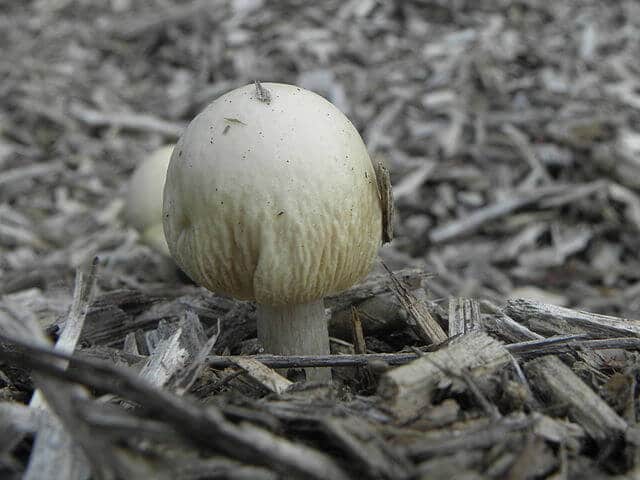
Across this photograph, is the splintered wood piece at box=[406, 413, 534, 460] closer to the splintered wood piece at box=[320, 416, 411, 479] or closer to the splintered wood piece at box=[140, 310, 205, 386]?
the splintered wood piece at box=[320, 416, 411, 479]

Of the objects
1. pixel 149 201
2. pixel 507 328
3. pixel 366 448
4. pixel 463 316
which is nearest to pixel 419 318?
pixel 463 316

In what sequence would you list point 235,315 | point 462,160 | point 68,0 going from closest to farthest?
point 235,315
point 462,160
point 68,0

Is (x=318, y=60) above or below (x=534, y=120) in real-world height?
above

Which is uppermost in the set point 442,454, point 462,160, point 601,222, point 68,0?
point 68,0

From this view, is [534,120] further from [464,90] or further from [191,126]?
[191,126]

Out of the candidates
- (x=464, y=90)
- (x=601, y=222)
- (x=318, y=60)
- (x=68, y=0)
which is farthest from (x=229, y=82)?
(x=601, y=222)

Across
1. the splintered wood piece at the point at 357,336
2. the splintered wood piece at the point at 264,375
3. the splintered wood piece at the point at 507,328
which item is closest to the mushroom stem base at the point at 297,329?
the splintered wood piece at the point at 357,336

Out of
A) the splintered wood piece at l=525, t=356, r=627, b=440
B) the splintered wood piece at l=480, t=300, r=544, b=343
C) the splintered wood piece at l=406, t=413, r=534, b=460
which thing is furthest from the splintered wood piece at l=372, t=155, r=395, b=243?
the splintered wood piece at l=406, t=413, r=534, b=460

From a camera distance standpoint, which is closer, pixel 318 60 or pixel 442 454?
pixel 442 454

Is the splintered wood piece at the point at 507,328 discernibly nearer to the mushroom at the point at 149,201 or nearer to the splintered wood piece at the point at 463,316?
the splintered wood piece at the point at 463,316
